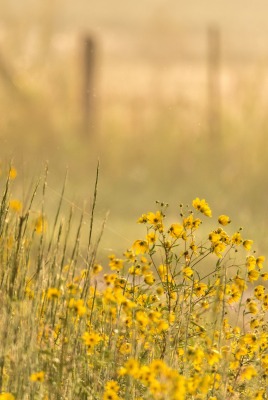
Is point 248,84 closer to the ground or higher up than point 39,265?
higher up

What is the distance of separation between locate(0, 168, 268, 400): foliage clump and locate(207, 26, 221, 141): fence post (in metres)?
11.0

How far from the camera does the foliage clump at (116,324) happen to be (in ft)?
12.3

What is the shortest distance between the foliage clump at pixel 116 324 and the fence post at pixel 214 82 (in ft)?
36.2

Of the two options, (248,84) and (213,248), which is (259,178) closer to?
(248,84)

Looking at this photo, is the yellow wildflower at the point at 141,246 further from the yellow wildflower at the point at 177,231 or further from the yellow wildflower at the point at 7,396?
the yellow wildflower at the point at 7,396

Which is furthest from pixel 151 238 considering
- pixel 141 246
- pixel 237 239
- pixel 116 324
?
pixel 116 324

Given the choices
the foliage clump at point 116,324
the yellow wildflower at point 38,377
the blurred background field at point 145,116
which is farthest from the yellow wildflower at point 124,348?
the blurred background field at point 145,116

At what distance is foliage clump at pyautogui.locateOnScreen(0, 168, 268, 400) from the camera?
12.3 feet

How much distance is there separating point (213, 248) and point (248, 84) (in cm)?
1090

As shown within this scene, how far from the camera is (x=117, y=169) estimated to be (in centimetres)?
1513

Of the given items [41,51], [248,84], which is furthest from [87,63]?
[248,84]

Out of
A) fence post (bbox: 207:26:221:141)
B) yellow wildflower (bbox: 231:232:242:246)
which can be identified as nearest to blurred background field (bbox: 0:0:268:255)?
fence post (bbox: 207:26:221:141)

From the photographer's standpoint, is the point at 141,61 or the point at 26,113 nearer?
the point at 26,113

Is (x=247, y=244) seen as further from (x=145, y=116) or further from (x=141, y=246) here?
(x=145, y=116)
